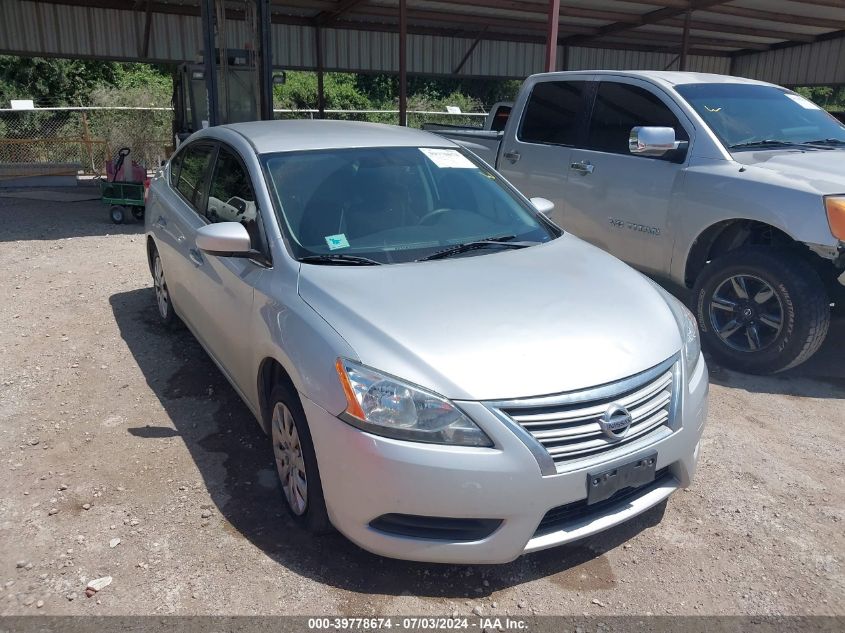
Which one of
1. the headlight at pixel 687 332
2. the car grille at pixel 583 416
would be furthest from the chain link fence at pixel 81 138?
the car grille at pixel 583 416

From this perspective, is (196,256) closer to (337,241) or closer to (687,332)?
(337,241)

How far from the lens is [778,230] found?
188 inches

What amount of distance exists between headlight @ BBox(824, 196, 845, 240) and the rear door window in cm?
380

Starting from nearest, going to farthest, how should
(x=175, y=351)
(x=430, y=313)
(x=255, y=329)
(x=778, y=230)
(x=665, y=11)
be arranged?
(x=430, y=313), (x=255, y=329), (x=778, y=230), (x=175, y=351), (x=665, y=11)

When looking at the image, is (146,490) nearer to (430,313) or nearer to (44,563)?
(44,563)

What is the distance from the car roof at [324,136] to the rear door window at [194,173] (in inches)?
7.0

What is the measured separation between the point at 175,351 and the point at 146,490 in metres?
1.96

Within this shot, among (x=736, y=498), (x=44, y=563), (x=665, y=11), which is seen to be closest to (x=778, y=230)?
(x=736, y=498)

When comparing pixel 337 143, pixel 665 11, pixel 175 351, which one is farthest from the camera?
pixel 665 11

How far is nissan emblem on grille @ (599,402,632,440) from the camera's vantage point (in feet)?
8.51

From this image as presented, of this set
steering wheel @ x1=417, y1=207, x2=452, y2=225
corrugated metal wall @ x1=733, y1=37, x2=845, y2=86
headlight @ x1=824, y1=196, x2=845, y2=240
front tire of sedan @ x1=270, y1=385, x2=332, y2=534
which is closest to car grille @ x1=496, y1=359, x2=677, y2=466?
front tire of sedan @ x1=270, y1=385, x2=332, y2=534

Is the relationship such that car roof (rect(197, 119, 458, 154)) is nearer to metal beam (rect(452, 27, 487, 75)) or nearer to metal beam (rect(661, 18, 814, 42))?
metal beam (rect(661, 18, 814, 42))

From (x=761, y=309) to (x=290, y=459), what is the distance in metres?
3.39

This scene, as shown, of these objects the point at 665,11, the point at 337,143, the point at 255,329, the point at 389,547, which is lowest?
the point at 389,547
